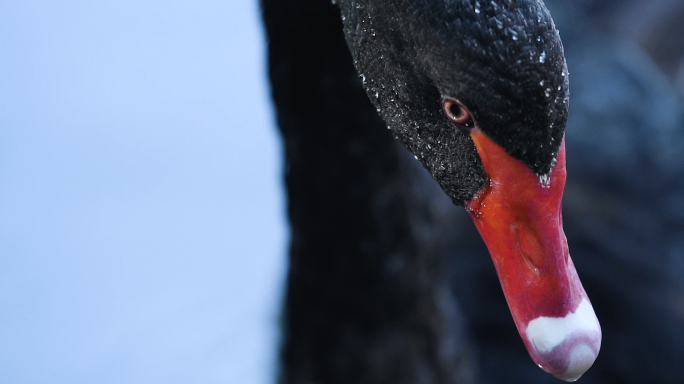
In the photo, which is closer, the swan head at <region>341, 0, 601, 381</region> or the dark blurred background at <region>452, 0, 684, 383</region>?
the swan head at <region>341, 0, 601, 381</region>

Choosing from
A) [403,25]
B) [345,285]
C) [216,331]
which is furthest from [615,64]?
[403,25]

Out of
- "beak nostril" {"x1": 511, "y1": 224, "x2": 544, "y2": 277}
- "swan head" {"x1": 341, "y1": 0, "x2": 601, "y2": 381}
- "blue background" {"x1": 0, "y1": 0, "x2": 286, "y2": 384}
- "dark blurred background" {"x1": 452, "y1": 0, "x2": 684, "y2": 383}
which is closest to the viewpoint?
"swan head" {"x1": 341, "y1": 0, "x2": 601, "y2": 381}

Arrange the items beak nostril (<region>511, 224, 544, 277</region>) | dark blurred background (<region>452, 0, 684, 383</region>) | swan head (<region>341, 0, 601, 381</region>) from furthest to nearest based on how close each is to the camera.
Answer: dark blurred background (<region>452, 0, 684, 383</region>) → beak nostril (<region>511, 224, 544, 277</region>) → swan head (<region>341, 0, 601, 381</region>)

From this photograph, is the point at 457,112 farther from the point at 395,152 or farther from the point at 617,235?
the point at 617,235

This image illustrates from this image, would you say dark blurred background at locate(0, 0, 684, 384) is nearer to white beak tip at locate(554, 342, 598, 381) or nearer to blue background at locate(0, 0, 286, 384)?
blue background at locate(0, 0, 286, 384)

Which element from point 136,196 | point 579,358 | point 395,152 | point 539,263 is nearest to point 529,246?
point 539,263

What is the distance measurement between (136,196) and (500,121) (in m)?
1.67

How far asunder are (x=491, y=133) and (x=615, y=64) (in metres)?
1.44

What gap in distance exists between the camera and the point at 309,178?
1209 mm

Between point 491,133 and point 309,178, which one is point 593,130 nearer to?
point 309,178

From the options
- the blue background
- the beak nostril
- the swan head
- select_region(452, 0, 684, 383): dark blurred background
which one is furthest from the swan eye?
select_region(452, 0, 684, 383): dark blurred background

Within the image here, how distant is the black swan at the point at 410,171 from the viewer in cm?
65

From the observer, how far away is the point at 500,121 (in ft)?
2.20

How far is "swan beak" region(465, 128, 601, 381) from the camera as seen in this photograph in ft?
2.34
